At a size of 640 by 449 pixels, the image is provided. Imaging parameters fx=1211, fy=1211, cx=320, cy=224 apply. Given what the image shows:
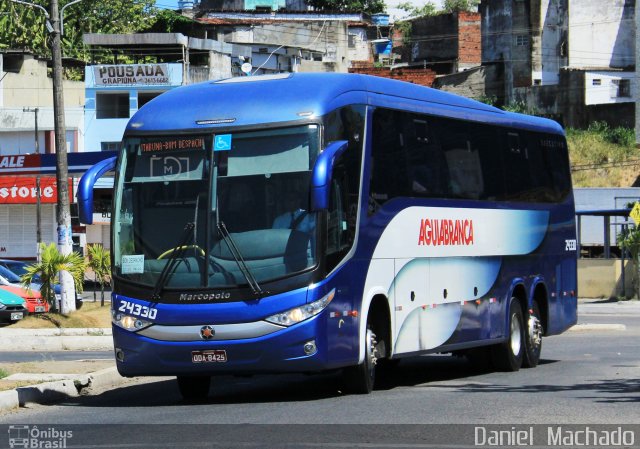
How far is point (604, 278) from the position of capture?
43.2 metres

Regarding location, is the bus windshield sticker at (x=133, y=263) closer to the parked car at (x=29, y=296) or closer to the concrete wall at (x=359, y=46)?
the parked car at (x=29, y=296)

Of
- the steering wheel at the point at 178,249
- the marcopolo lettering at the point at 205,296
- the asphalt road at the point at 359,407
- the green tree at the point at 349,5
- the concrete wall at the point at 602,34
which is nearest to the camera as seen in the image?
the asphalt road at the point at 359,407

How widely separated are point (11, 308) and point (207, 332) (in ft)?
57.2

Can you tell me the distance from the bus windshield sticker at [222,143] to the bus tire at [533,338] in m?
7.66

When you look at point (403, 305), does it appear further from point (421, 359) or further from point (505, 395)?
point (421, 359)

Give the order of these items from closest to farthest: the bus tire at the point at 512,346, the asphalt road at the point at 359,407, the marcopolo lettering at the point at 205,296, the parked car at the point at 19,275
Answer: the asphalt road at the point at 359,407, the marcopolo lettering at the point at 205,296, the bus tire at the point at 512,346, the parked car at the point at 19,275

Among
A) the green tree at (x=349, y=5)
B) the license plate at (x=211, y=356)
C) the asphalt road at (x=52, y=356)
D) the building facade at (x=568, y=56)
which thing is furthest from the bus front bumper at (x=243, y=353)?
the green tree at (x=349, y=5)

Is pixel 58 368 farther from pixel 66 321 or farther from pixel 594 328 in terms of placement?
pixel 594 328

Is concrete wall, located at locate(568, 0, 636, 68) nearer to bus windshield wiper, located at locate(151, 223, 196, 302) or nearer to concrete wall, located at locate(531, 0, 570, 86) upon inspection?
concrete wall, located at locate(531, 0, 570, 86)

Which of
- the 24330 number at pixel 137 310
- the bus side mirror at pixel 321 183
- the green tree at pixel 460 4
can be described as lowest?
the 24330 number at pixel 137 310

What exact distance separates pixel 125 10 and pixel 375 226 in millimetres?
70005

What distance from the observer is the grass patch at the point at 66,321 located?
27.3 m

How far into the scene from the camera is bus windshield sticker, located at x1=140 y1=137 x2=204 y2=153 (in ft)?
44.4

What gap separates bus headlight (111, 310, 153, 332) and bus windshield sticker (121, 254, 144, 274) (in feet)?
1.64
